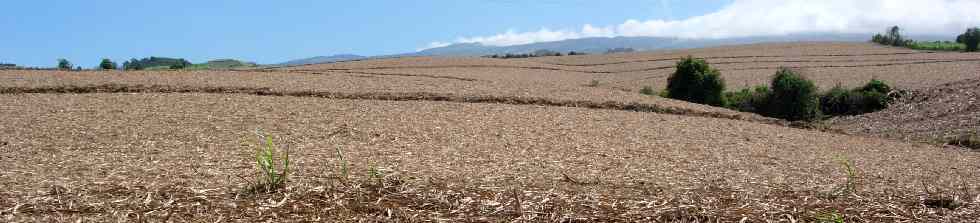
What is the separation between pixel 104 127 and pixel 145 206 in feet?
23.3

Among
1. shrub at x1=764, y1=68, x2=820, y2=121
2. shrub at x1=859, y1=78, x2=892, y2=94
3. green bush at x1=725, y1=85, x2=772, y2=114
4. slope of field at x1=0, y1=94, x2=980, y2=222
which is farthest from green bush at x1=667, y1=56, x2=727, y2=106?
slope of field at x1=0, y1=94, x2=980, y2=222

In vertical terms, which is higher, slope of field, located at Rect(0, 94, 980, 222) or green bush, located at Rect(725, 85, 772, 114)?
slope of field, located at Rect(0, 94, 980, 222)

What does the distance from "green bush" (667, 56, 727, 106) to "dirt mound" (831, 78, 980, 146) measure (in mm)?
7203

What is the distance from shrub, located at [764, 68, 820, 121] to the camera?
28531 millimetres

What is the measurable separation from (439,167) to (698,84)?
25908mm

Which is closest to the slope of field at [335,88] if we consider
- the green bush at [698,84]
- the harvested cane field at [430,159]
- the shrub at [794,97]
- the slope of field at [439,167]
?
the harvested cane field at [430,159]

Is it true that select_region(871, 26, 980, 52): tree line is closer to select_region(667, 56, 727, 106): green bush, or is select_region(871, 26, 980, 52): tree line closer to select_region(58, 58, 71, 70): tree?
select_region(667, 56, 727, 106): green bush

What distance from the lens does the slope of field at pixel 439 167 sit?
8.12 metres

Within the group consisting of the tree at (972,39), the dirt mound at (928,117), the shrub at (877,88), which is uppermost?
the tree at (972,39)

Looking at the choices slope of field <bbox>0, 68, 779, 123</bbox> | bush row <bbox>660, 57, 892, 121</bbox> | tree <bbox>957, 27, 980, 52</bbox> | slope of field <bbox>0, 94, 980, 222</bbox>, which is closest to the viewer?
slope of field <bbox>0, 94, 980, 222</bbox>

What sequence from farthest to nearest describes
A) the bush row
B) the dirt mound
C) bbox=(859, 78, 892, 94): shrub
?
bbox=(859, 78, 892, 94): shrub < the bush row < the dirt mound

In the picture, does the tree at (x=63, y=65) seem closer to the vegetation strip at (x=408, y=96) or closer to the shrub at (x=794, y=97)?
the vegetation strip at (x=408, y=96)

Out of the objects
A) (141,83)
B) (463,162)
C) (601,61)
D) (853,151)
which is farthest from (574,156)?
(601,61)

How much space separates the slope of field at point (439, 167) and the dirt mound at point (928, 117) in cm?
358
